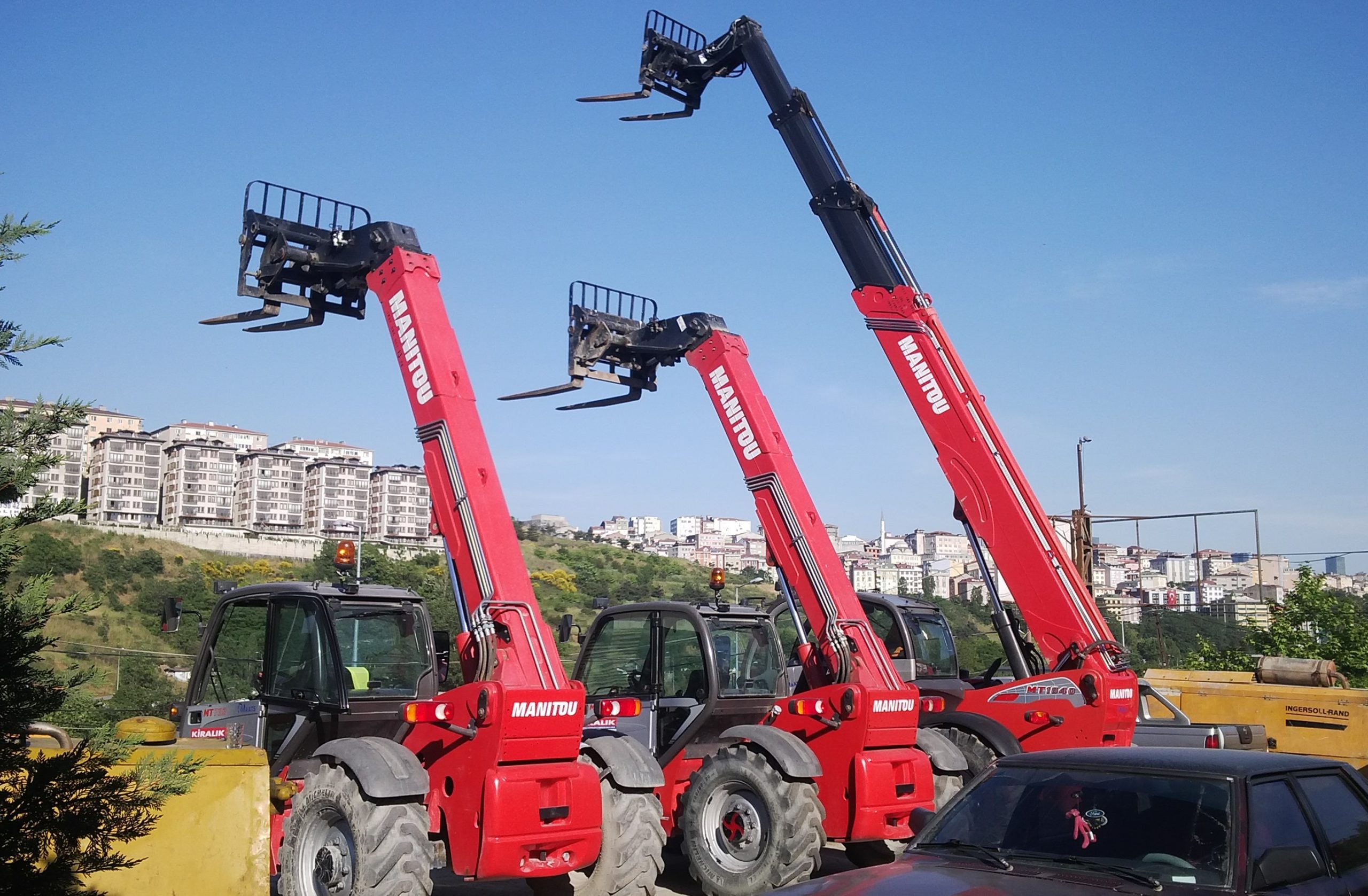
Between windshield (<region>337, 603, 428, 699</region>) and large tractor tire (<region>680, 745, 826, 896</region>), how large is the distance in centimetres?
235

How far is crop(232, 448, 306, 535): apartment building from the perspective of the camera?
11269 centimetres

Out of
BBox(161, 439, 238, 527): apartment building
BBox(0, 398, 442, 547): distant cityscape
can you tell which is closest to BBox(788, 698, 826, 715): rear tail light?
BBox(0, 398, 442, 547): distant cityscape

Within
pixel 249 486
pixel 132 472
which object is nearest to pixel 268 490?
pixel 249 486

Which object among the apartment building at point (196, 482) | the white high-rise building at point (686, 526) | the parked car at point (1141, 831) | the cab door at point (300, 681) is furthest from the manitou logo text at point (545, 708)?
the white high-rise building at point (686, 526)

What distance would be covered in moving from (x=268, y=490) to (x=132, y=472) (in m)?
12.2

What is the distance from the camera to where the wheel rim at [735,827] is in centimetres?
870

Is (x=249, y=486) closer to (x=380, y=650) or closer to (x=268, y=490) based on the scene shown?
(x=268, y=490)

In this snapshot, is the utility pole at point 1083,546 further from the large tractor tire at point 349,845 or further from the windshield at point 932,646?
the large tractor tire at point 349,845

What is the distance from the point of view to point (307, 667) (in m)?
8.45

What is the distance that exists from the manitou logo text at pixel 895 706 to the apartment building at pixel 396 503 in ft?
353

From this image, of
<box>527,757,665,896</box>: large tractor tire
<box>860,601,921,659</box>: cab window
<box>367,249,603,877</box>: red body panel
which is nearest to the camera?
<box>367,249,603,877</box>: red body panel

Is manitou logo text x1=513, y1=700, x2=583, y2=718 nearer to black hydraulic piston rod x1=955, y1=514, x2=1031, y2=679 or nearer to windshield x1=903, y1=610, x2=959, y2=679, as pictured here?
black hydraulic piston rod x1=955, y1=514, x2=1031, y2=679

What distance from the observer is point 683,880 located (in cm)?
970

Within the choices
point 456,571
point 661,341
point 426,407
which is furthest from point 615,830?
point 661,341
